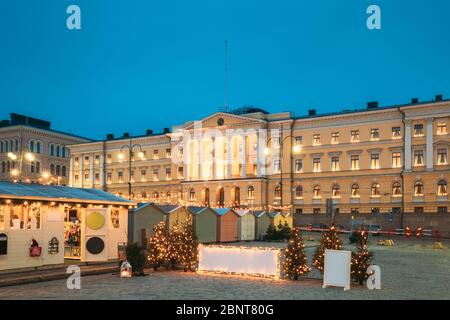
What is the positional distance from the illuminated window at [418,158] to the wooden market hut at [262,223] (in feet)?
80.6

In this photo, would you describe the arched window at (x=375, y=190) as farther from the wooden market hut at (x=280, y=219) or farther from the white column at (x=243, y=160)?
the wooden market hut at (x=280, y=219)

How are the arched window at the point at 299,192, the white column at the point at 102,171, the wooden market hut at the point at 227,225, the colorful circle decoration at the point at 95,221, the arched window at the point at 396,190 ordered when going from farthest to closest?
the white column at the point at 102,171
the arched window at the point at 299,192
the arched window at the point at 396,190
the wooden market hut at the point at 227,225
the colorful circle decoration at the point at 95,221

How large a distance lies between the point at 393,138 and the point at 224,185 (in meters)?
25.1

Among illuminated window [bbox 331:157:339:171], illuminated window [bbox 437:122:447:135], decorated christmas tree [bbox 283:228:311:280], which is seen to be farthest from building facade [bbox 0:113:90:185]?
decorated christmas tree [bbox 283:228:311:280]

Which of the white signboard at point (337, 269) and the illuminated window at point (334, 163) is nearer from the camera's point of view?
the white signboard at point (337, 269)

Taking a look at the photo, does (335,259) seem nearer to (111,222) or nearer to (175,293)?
(175,293)

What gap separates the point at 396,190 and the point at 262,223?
25.2 m

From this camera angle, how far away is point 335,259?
17.0 m

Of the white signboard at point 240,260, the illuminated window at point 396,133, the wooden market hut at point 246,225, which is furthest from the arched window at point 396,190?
the white signboard at point 240,260

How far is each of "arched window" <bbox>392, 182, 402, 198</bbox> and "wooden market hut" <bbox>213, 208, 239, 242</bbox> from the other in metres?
29.4

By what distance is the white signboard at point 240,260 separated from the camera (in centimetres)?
1881

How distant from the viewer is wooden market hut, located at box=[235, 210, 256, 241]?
4250 cm
